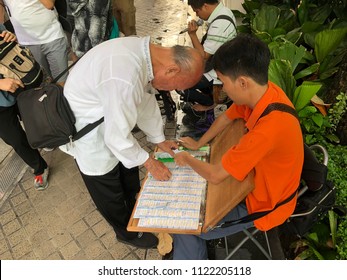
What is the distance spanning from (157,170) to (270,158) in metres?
0.66

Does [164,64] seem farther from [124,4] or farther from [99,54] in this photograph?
[124,4]

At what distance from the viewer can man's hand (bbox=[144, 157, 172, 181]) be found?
5.85ft

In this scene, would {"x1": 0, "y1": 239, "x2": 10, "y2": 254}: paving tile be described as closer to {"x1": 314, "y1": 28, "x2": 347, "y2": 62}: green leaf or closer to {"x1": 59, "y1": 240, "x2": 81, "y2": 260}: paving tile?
{"x1": 59, "y1": 240, "x2": 81, "y2": 260}: paving tile

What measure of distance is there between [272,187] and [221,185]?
0.28m

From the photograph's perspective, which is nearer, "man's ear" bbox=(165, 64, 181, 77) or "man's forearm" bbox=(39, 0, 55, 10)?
"man's ear" bbox=(165, 64, 181, 77)

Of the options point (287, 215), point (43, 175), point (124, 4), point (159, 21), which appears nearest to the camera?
point (287, 215)

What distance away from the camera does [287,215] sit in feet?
5.72

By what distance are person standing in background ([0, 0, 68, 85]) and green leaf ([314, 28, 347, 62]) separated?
101 inches

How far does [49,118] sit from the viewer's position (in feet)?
5.70

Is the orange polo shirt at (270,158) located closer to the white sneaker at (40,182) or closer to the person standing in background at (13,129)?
the person standing in background at (13,129)

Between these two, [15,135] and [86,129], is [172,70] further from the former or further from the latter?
[15,135]

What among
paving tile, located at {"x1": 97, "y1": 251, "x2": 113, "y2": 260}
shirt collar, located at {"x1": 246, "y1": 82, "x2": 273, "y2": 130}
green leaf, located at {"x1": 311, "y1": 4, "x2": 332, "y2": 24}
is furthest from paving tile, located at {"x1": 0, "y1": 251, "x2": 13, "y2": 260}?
green leaf, located at {"x1": 311, "y1": 4, "x2": 332, "y2": 24}

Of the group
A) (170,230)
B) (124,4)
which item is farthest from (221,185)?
(124,4)

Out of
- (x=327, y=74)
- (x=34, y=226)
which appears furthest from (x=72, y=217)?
(x=327, y=74)
